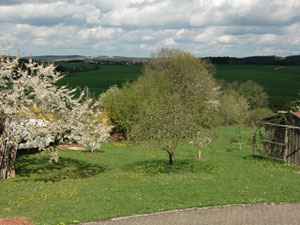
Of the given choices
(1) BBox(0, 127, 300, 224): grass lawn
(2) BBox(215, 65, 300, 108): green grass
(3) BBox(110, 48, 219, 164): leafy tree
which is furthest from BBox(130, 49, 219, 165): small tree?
(2) BBox(215, 65, 300, 108): green grass

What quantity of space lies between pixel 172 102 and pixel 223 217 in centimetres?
1138

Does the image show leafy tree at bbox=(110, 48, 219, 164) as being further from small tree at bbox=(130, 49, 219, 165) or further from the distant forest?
the distant forest

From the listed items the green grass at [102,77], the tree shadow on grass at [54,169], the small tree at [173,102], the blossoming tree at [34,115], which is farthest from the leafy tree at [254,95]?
the blossoming tree at [34,115]

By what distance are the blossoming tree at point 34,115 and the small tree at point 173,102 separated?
133 inches

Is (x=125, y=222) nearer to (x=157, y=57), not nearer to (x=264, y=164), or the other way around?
(x=264, y=164)

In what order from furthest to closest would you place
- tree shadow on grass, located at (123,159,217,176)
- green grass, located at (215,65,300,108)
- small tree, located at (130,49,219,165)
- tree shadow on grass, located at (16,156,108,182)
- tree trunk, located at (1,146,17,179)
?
green grass, located at (215,65,300,108), tree shadow on grass, located at (123,159,217,176), tree shadow on grass, located at (16,156,108,182), small tree, located at (130,49,219,165), tree trunk, located at (1,146,17,179)

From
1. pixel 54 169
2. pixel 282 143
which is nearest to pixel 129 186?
pixel 54 169

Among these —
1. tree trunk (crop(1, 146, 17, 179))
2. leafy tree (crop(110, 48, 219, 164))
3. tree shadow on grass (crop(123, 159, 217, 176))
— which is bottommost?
tree shadow on grass (crop(123, 159, 217, 176))

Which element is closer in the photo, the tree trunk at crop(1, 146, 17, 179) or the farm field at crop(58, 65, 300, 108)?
the tree trunk at crop(1, 146, 17, 179)

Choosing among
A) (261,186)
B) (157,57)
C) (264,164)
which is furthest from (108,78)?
(261,186)

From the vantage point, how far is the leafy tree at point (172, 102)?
20531 millimetres

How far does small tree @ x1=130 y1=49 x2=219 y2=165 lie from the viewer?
2053cm

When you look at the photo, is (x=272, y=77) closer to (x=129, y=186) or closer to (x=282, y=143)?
(x=282, y=143)

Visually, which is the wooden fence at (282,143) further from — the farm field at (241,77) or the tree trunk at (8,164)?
the farm field at (241,77)
